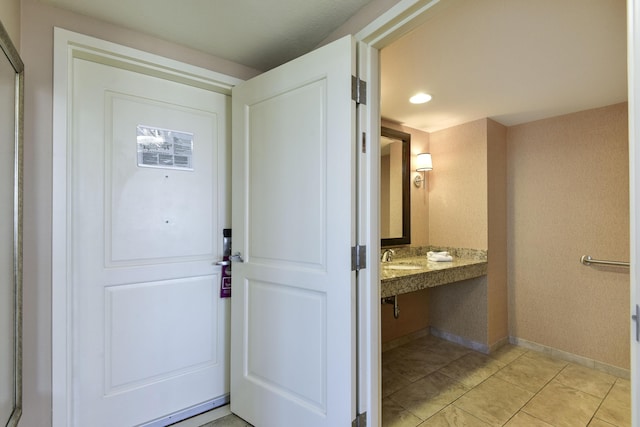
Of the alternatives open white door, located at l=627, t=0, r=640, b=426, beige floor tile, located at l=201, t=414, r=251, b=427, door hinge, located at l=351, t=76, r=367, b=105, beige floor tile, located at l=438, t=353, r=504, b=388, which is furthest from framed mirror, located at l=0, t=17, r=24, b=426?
beige floor tile, located at l=438, t=353, r=504, b=388

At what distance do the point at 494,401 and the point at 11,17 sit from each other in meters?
3.30

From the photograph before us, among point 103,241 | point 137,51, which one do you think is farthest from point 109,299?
point 137,51

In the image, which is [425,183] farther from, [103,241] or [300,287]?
[103,241]

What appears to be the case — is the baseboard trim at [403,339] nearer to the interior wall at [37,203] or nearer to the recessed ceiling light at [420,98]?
the recessed ceiling light at [420,98]

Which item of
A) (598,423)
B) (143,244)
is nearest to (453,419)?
(598,423)

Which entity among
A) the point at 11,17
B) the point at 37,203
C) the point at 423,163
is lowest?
the point at 37,203

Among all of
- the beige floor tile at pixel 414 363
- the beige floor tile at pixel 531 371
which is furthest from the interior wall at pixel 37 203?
the beige floor tile at pixel 531 371

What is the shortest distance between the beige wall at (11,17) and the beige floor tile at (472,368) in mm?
3256

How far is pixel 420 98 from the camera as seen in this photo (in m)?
2.40

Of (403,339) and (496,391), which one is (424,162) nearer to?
(403,339)

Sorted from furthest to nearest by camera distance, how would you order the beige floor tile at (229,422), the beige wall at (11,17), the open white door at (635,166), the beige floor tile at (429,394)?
1. the beige floor tile at (429,394)
2. the beige floor tile at (229,422)
3. the beige wall at (11,17)
4. the open white door at (635,166)

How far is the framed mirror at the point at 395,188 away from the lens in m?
2.93

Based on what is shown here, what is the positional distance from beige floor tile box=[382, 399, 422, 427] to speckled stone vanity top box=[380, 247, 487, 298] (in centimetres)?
72

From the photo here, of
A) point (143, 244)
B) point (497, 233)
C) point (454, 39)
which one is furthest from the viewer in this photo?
point (497, 233)
